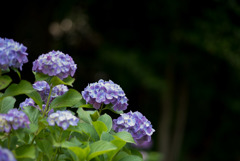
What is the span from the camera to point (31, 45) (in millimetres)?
6949

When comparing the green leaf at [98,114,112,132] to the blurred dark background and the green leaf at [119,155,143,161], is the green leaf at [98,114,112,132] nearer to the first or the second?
the green leaf at [119,155,143,161]

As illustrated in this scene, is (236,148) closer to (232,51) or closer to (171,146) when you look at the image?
(171,146)

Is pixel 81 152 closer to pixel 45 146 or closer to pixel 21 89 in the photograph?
pixel 45 146

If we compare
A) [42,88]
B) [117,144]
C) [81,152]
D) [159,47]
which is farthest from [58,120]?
[159,47]

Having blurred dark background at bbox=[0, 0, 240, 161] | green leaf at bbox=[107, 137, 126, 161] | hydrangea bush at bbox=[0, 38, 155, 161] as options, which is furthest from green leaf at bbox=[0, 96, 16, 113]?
A: blurred dark background at bbox=[0, 0, 240, 161]

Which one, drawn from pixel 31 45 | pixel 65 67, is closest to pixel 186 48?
pixel 31 45

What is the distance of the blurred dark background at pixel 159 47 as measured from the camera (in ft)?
21.6

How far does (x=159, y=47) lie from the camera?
711 cm

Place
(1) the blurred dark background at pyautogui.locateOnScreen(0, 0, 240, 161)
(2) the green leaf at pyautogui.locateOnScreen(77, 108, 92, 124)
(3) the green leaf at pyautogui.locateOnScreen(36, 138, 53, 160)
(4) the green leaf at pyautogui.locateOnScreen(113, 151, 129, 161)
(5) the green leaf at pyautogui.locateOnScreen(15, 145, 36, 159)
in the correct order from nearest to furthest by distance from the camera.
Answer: (5) the green leaf at pyautogui.locateOnScreen(15, 145, 36, 159) < (3) the green leaf at pyautogui.locateOnScreen(36, 138, 53, 160) < (4) the green leaf at pyautogui.locateOnScreen(113, 151, 129, 161) < (2) the green leaf at pyautogui.locateOnScreen(77, 108, 92, 124) < (1) the blurred dark background at pyautogui.locateOnScreen(0, 0, 240, 161)

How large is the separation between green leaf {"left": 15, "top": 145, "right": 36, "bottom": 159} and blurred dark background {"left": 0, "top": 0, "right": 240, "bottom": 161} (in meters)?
5.54

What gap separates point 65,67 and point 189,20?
6.10m

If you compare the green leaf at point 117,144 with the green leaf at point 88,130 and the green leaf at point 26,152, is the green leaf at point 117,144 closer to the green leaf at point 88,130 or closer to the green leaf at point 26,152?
the green leaf at point 88,130

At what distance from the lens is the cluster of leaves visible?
1041 mm

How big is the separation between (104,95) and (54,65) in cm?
21
